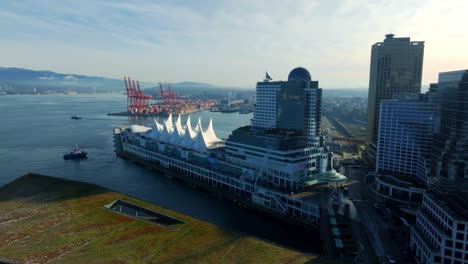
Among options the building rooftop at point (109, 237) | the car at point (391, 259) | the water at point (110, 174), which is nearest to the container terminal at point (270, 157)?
the water at point (110, 174)

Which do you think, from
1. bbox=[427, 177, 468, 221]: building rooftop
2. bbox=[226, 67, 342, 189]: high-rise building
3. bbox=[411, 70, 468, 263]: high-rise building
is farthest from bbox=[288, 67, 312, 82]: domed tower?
bbox=[427, 177, 468, 221]: building rooftop

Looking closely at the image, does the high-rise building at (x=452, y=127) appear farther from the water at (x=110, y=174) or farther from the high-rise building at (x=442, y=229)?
the water at (x=110, y=174)

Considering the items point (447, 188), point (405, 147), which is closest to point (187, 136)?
point (405, 147)

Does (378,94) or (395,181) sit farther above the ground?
(378,94)

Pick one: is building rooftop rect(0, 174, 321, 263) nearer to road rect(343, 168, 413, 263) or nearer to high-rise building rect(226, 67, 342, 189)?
road rect(343, 168, 413, 263)

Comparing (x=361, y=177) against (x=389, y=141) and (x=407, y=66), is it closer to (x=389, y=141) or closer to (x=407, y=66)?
(x=389, y=141)

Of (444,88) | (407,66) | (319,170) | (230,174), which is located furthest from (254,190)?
(407,66)

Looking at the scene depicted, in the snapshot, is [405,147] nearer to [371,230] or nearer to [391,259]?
[371,230]
